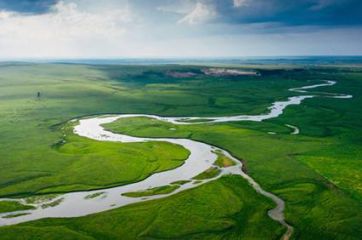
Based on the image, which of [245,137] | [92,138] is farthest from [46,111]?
[245,137]

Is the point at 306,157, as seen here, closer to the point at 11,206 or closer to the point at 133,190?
the point at 133,190

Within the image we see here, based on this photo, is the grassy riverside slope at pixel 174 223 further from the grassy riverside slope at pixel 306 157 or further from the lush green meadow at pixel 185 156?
the grassy riverside slope at pixel 306 157

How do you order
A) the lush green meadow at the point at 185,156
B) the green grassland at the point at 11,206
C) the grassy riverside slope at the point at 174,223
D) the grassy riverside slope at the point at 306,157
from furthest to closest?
the green grassland at the point at 11,206, the grassy riverside slope at the point at 306,157, the lush green meadow at the point at 185,156, the grassy riverside slope at the point at 174,223

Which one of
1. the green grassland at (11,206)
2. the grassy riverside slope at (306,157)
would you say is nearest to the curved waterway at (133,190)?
the green grassland at (11,206)

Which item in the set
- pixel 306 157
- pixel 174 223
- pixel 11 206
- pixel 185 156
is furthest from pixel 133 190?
pixel 306 157

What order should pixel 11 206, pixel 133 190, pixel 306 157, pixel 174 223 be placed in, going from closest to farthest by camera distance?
pixel 174 223, pixel 11 206, pixel 133 190, pixel 306 157

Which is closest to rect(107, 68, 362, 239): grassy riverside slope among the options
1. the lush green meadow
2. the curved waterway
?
the lush green meadow

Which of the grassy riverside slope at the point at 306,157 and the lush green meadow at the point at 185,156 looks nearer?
the lush green meadow at the point at 185,156

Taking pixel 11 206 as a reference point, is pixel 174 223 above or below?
below

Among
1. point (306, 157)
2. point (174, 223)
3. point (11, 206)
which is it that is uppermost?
point (306, 157)

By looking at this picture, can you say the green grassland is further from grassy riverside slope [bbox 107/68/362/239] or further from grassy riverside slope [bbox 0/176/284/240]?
grassy riverside slope [bbox 107/68/362/239]

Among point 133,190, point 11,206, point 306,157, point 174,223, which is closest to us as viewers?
point 174,223
